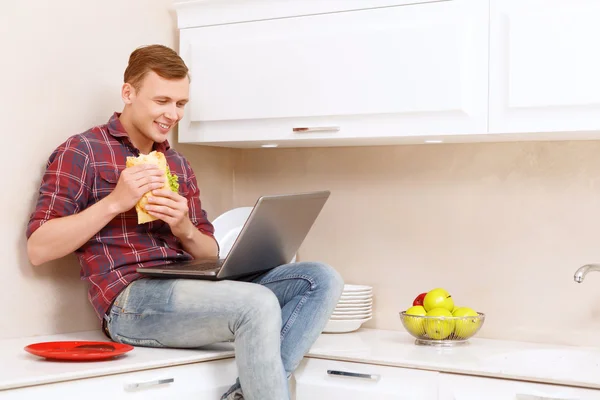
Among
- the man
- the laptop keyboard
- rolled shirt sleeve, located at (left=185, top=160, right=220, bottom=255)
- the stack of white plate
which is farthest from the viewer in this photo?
the stack of white plate

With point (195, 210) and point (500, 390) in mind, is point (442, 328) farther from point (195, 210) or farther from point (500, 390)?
point (195, 210)

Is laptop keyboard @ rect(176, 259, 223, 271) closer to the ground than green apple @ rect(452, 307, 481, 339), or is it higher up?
higher up

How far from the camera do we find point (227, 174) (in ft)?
10.1

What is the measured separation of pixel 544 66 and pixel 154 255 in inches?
49.5

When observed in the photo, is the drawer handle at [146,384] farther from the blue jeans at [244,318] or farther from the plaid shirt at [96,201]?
the plaid shirt at [96,201]

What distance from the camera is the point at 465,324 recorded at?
2363 mm

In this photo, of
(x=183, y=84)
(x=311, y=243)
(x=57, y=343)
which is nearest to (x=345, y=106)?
(x=183, y=84)

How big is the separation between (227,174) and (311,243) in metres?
0.46

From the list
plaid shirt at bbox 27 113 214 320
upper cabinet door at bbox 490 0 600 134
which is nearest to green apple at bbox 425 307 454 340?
upper cabinet door at bbox 490 0 600 134

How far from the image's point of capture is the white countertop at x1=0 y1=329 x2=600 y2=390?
1.83m

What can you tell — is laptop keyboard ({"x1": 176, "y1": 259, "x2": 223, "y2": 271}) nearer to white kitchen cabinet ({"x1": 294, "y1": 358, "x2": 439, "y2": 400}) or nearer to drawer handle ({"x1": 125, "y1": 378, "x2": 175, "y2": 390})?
drawer handle ({"x1": 125, "y1": 378, "x2": 175, "y2": 390})

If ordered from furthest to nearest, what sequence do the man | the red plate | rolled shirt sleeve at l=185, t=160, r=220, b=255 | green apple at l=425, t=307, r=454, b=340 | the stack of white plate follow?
the stack of white plate, rolled shirt sleeve at l=185, t=160, r=220, b=255, green apple at l=425, t=307, r=454, b=340, the man, the red plate

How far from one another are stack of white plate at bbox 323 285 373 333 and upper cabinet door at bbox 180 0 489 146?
1.77 feet

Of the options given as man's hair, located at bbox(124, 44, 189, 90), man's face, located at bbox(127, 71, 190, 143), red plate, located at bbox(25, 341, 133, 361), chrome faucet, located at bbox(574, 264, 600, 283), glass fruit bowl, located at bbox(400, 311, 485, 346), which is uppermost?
man's hair, located at bbox(124, 44, 189, 90)
